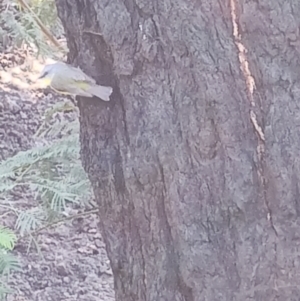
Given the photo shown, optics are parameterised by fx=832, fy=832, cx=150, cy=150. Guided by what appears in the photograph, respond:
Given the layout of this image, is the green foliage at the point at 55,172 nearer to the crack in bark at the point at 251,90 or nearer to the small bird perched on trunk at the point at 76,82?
the small bird perched on trunk at the point at 76,82

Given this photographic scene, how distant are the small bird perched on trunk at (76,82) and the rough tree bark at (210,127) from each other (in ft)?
0.07

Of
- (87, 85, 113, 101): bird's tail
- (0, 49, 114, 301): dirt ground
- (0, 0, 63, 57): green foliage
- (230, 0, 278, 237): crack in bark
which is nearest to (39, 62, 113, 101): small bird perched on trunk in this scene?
(87, 85, 113, 101): bird's tail

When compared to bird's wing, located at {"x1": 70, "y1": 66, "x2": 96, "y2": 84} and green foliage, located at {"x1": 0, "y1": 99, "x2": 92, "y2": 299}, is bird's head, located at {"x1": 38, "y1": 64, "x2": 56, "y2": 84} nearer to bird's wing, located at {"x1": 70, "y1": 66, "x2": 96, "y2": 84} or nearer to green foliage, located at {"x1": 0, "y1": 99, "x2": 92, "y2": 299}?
bird's wing, located at {"x1": 70, "y1": 66, "x2": 96, "y2": 84}

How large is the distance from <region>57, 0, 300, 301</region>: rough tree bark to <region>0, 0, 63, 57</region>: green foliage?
1.42m

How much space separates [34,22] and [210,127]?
2016 mm

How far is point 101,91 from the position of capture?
1320 mm

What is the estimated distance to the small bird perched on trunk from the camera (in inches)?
52.1

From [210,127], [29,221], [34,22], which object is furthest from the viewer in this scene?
[34,22]

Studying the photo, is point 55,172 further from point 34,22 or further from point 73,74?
point 73,74

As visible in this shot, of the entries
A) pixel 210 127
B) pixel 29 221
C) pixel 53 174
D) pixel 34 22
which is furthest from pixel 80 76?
pixel 34 22

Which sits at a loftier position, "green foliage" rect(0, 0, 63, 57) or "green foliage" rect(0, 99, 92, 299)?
"green foliage" rect(0, 0, 63, 57)

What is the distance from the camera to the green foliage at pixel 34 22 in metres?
2.85

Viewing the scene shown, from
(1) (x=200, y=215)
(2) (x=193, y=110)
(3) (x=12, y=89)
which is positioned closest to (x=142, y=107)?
(2) (x=193, y=110)

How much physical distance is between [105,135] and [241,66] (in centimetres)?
25
